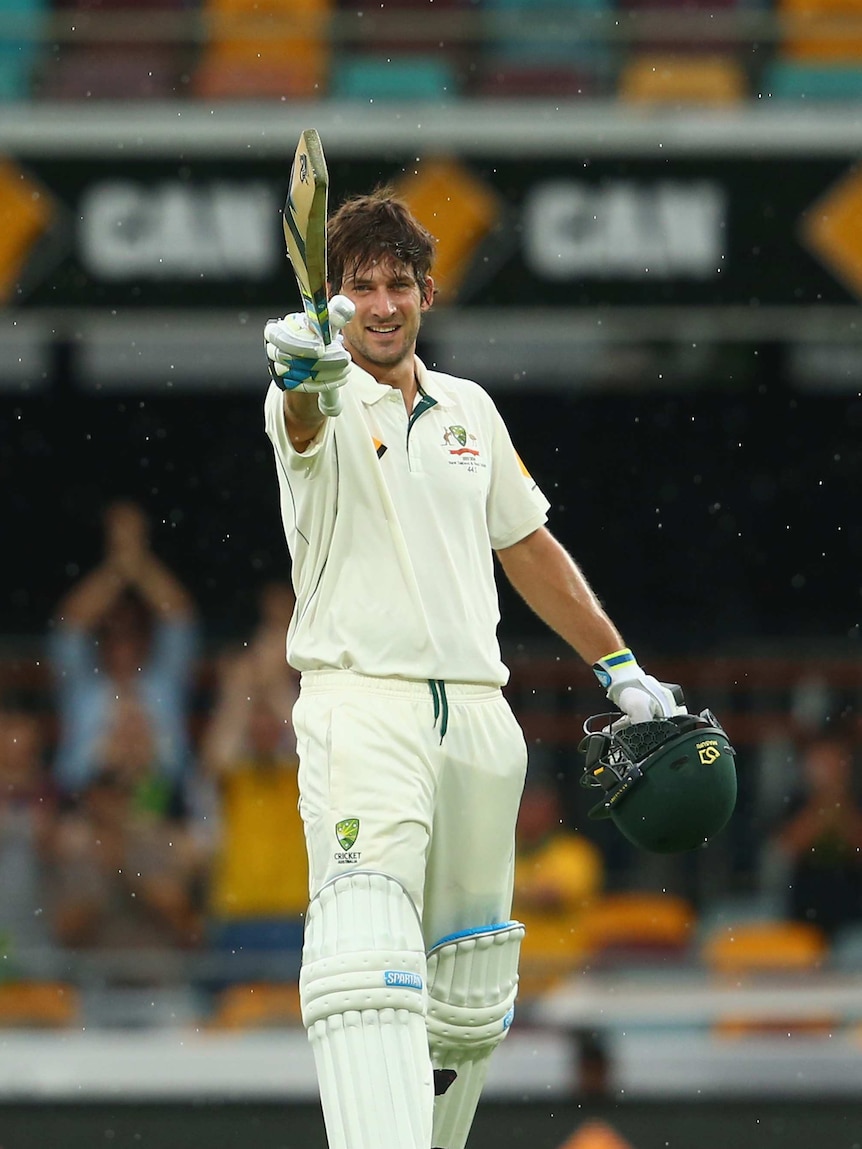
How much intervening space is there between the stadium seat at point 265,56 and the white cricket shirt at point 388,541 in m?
5.31

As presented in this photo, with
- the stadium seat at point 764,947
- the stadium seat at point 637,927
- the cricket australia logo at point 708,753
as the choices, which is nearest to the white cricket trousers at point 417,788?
the cricket australia logo at point 708,753

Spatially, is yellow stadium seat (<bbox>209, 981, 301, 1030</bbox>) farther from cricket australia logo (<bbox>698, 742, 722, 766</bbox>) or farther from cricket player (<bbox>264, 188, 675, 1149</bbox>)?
cricket australia logo (<bbox>698, 742, 722, 766</bbox>)

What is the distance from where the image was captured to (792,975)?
26.2 ft

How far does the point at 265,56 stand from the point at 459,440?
557cm

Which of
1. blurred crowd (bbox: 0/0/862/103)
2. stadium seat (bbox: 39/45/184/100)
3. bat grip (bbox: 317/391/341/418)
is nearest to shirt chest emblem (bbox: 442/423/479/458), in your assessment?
bat grip (bbox: 317/391/341/418)

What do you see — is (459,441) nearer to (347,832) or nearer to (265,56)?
(347,832)

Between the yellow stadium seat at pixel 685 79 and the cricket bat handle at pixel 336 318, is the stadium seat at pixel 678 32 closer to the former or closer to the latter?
the yellow stadium seat at pixel 685 79

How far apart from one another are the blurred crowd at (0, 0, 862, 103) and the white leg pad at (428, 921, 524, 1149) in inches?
222

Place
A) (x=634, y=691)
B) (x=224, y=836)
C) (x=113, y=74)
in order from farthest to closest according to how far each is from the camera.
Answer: (x=113, y=74) < (x=224, y=836) < (x=634, y=691)

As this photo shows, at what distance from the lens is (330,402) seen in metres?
3.77

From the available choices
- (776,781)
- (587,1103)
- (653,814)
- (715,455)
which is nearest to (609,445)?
(715,455)

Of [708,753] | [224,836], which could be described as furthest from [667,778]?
[224,836]

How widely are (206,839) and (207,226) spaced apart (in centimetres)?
255

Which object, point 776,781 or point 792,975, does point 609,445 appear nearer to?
point 776,781
